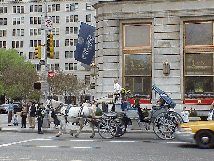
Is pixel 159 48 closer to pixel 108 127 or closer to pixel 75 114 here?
pixel 75 114

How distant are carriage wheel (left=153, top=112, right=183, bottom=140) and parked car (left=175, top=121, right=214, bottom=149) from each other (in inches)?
113

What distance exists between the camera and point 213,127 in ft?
51.6

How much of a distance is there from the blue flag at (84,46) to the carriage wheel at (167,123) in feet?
49.8

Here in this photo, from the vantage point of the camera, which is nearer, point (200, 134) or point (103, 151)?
point (103, 151)

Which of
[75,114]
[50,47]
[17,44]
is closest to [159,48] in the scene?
A: [50,47]

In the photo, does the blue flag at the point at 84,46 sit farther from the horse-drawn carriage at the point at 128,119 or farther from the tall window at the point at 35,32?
the tall window at the point at 35,32

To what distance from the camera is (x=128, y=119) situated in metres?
20.2

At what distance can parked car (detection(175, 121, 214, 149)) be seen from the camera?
1574 cm

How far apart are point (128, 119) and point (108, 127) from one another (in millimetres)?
1071

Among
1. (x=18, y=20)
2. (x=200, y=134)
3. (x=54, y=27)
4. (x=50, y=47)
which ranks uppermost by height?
(x=18, y=20)

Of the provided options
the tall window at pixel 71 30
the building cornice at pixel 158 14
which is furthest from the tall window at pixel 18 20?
the building cornice at pixel 158 14

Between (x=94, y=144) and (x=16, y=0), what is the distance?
78803 mm

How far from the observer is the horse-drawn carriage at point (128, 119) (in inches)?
750

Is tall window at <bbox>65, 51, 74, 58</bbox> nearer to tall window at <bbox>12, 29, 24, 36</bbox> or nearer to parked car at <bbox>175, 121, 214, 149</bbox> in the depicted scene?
tall window at <bbox>12, 29, 24, 36</bbox>
